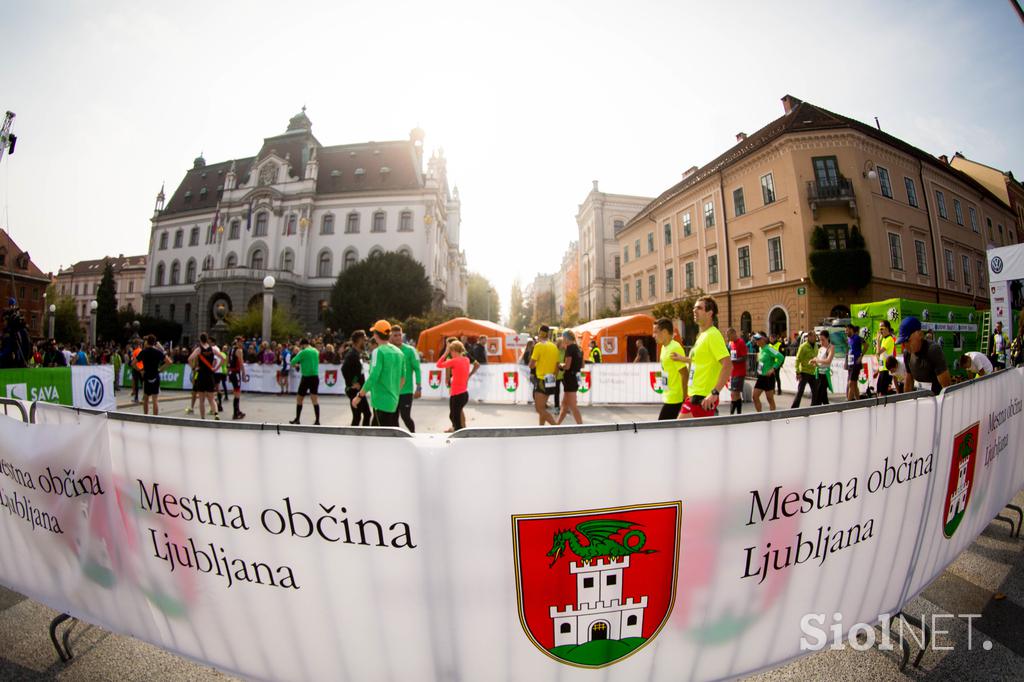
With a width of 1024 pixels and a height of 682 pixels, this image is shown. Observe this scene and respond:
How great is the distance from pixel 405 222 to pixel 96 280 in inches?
3354

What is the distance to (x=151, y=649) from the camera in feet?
7.61

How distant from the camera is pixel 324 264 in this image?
46875 mm

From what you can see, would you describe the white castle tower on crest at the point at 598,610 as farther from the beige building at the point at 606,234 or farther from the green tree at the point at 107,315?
the green tree at the point at 107,315

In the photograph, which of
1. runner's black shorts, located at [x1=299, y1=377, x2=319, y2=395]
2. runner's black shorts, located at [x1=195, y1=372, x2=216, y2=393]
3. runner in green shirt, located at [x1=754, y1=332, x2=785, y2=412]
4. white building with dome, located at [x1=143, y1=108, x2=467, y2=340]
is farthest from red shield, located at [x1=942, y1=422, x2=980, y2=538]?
white building with dome, located at [x1=143, y1=108, x2=467, y2=340]

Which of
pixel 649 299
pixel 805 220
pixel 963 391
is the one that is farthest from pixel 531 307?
pixel 963 391

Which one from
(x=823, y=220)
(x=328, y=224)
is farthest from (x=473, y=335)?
(x=328, y=224)

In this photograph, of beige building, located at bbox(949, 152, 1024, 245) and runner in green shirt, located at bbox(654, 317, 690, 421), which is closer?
runner in green shirt, located at bbox(654, 317, 690, 421)

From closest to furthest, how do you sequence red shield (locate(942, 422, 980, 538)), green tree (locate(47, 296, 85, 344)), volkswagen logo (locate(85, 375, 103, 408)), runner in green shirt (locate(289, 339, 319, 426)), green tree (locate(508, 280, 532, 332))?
red shield (locate(942, 422, 980, 538))
runner in green shirt (locate(289, 339, 319, 426))
volkswagen logo (locate(85, 375, 103, 408))
green tree (locate(47, 296, 85, 344))
green tree (locate(508, 280, 532, 332))

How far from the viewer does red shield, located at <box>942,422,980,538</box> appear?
2551 mm

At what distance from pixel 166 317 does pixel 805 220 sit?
2530 inches

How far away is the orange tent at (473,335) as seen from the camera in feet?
70.8

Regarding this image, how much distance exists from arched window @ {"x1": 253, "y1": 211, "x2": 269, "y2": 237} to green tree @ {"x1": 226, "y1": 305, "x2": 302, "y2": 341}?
1539 centimetres

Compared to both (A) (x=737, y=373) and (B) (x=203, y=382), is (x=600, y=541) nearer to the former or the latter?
(A) (x=737, y=373)

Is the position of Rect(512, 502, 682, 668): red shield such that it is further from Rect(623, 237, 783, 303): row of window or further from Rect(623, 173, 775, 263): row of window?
Rect(623, 173, 775, 263): row of window
